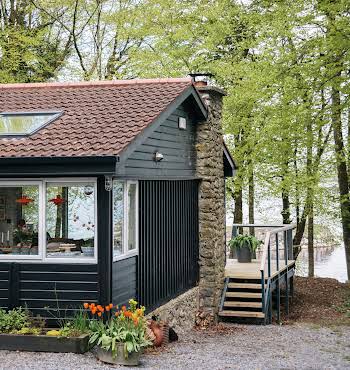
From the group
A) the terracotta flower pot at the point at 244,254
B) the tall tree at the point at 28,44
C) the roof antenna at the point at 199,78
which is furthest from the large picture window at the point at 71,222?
the tall tree at the point at 28,44

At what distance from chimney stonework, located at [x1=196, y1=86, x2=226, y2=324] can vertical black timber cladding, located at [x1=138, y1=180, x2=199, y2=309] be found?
172mm

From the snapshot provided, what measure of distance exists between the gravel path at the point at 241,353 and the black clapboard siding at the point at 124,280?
967mm

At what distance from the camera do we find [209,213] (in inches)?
535

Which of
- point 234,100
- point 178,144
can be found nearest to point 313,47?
point 234,100

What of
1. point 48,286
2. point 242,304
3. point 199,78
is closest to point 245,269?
point 242,304

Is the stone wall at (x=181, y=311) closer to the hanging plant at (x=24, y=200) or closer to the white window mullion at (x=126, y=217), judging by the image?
the white window mullion at (x=126, y=217)

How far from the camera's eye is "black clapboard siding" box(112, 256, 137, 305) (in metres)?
9.04

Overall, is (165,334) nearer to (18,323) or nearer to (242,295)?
(18,323)

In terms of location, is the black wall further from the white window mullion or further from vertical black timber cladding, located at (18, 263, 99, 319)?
the white window mullion

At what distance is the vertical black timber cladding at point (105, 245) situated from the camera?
876 centimetres

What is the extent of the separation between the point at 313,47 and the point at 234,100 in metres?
3.82

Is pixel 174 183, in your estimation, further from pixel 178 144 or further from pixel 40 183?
pixel 40 183

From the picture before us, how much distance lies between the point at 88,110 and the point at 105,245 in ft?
8.82

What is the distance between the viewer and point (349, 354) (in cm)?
1002
